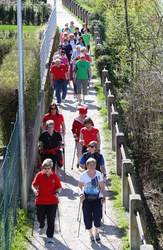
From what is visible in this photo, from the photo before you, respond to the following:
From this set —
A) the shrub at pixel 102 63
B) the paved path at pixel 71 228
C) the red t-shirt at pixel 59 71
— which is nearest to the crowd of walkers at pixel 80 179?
the paved path at pixel 71 228

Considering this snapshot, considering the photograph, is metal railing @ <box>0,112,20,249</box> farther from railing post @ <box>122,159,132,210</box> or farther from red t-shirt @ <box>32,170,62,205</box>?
railing post @ <box>122,159,132,210</box>

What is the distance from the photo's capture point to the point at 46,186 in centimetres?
863

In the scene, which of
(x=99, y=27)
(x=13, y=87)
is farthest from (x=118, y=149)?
(x=99, y=27)

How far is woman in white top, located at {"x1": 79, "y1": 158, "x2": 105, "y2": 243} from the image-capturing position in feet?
28.4

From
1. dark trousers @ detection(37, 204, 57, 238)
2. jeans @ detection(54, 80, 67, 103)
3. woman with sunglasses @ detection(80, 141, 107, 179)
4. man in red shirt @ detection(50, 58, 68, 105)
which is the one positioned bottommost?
dark trousers @ detection(37, 204, 57, 238)

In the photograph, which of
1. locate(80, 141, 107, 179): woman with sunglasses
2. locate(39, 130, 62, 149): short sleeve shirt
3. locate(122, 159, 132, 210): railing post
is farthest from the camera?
locate(39, 130, 62, 149): short sleeve shirt

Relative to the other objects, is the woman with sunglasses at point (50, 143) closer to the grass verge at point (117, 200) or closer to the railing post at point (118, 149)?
the grass verge at point (117, 200)

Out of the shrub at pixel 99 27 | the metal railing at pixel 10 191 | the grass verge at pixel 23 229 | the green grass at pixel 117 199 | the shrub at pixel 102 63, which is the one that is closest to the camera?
A: the metal railing at pixel 10 191

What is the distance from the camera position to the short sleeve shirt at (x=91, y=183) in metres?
8.66

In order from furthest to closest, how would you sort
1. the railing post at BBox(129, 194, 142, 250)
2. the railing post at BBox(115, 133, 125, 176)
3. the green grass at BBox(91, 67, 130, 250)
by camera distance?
the railing post at BBox(115, 133, 125, 176)
the green grass at BBox(91, 67, 130, 250)
the railing post at BBox(129, 194, 142, 250)

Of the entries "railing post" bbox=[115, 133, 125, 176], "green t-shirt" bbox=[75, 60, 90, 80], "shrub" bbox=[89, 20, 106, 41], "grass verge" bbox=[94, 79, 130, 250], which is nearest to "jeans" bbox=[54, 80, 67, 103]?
"green t-shirt" bbox=[75, 60, 90, 80]

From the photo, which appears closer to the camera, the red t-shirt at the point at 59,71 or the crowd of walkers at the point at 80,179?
the crowd of walkers at the point at 80,179

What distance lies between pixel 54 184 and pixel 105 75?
34.8 ft

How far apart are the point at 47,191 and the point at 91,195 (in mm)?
737
